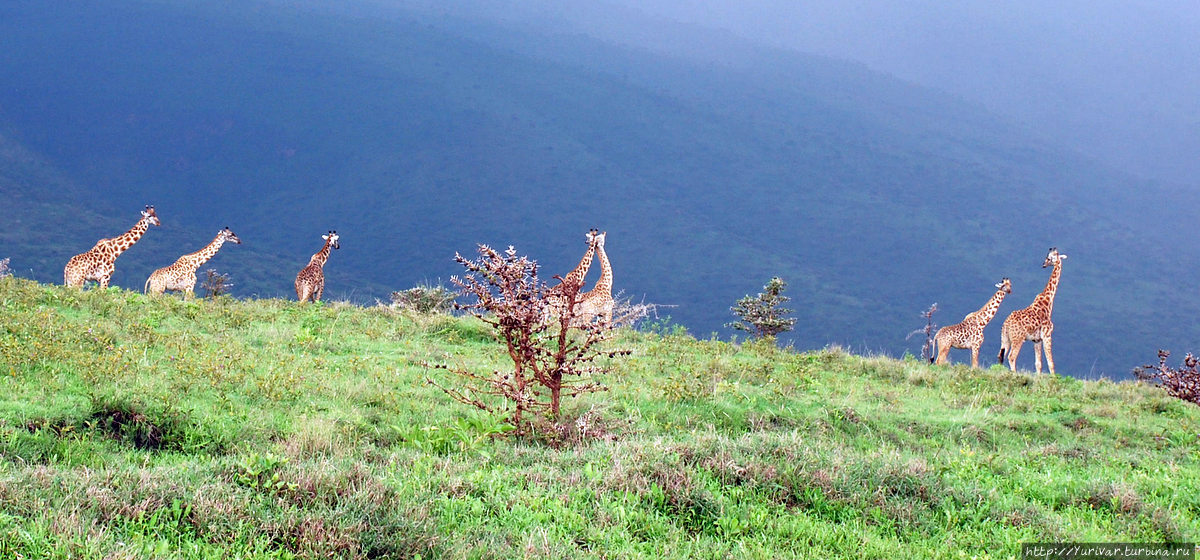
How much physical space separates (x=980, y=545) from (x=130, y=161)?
209 meters

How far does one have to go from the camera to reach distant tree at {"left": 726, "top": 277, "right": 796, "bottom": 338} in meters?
27.8

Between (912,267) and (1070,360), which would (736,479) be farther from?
(912,267)

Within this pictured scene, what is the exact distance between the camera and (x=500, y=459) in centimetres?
808

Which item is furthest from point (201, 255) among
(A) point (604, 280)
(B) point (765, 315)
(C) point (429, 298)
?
(B) point (765, 315)

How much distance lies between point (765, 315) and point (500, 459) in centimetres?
2091

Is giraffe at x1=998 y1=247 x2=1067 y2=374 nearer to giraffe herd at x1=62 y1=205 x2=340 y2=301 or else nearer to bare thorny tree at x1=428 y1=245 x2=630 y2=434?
bare thorny tree at x1=428 y1=245 x2=630 y2=434

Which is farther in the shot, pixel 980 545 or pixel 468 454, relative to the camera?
pixel 468 454

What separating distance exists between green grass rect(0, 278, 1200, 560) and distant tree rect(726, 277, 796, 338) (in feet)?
45.3

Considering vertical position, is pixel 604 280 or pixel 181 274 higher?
pixel 604 280

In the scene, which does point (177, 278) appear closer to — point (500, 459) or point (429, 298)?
point (429, 298)

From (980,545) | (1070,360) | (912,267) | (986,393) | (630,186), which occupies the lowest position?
(980,545)

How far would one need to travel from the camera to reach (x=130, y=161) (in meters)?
192

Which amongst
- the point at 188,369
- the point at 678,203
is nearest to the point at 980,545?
the point at 188,369

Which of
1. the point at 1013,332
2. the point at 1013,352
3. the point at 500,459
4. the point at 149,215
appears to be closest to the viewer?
the point at 500,459
